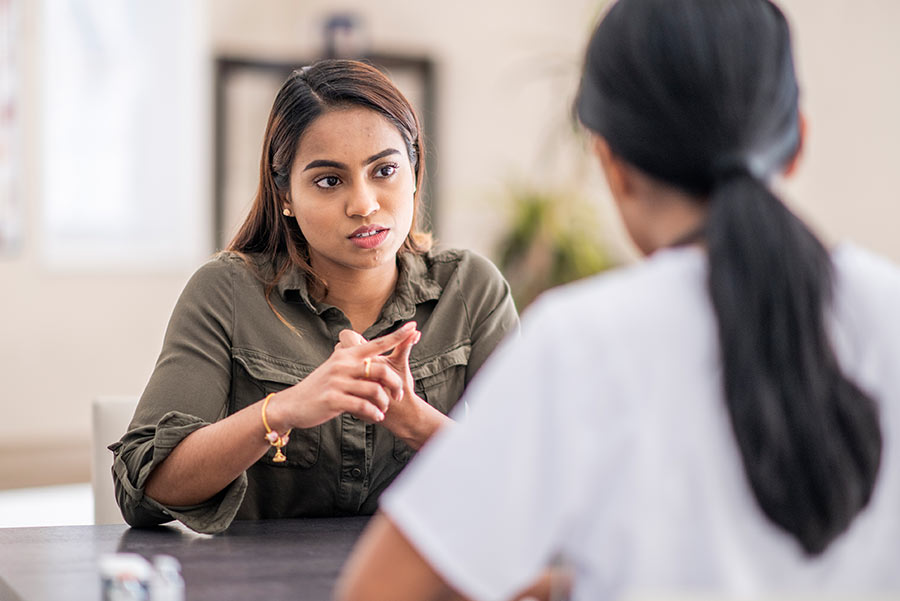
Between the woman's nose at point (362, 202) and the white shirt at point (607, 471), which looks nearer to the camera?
the white shirt at point (607, 471)

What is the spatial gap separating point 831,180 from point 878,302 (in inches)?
170

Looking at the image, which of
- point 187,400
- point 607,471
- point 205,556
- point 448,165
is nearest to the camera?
point 607,471

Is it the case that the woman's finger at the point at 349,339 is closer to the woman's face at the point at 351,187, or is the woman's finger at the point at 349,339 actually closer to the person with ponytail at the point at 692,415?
the woman's face at the point at 351,187

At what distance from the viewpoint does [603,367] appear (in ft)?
2.50

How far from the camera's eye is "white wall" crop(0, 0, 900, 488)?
471cm

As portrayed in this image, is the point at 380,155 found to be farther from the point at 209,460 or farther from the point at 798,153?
the point at 798,153

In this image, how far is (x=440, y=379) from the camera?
70.2 inches

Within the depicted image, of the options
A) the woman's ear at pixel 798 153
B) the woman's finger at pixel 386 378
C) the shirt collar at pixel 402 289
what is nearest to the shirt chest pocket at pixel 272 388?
the shirt collar at pixel 402 289

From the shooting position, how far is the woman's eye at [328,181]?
5.53 feet

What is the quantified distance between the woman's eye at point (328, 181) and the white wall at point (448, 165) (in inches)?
125

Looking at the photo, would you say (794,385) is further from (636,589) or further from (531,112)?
(531,112)

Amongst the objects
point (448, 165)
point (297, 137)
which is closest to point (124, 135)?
point (448, 165)

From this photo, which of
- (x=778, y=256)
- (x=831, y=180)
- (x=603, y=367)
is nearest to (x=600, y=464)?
(x=603, y=367)

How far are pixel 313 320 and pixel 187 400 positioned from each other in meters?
0.27
